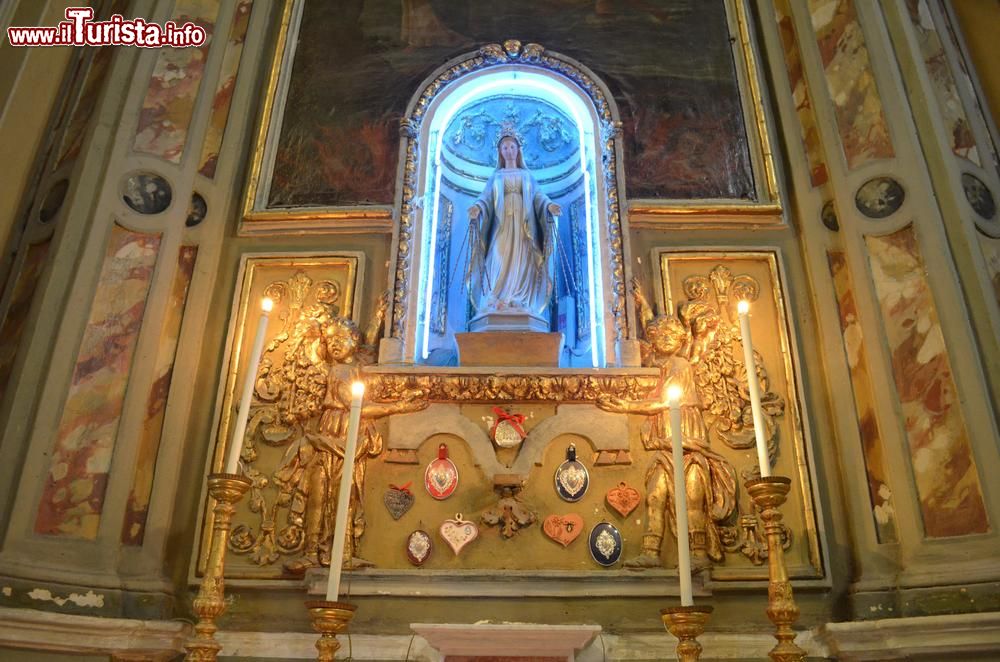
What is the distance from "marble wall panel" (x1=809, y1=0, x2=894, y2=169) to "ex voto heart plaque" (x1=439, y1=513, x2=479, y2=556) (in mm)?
2698

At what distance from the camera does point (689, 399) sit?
4.10m

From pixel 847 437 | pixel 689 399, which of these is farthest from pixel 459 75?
pixel 847 437

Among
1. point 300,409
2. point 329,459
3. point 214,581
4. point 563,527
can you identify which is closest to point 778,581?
point 563,527

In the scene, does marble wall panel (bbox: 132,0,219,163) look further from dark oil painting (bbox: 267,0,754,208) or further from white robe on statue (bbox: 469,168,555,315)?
white robe on statue (bbox: 469,168,555,315)

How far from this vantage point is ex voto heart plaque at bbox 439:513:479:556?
3840mm

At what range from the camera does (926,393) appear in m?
3.61

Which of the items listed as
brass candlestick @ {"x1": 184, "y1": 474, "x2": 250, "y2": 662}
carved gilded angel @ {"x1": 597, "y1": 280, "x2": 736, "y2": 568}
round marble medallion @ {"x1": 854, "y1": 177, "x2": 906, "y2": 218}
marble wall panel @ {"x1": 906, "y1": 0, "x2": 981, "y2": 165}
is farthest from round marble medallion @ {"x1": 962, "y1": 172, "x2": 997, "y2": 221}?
brass candlestick @ {"x1": 184, "y1": 474, "x2": 250, "y2": 662}

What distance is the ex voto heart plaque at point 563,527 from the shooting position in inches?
152

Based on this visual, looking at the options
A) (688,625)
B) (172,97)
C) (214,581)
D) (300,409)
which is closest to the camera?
(688,625)

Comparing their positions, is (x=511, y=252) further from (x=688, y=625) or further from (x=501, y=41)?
(x=688, y=625)

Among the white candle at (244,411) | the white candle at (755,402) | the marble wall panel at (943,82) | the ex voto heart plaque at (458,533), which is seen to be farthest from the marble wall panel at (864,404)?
the white candle at (244,411)

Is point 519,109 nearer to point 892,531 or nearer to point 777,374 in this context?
point 777,374

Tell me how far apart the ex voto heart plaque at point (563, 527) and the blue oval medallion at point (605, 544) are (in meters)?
0.08

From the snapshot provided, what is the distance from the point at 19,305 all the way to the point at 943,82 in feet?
15.9
